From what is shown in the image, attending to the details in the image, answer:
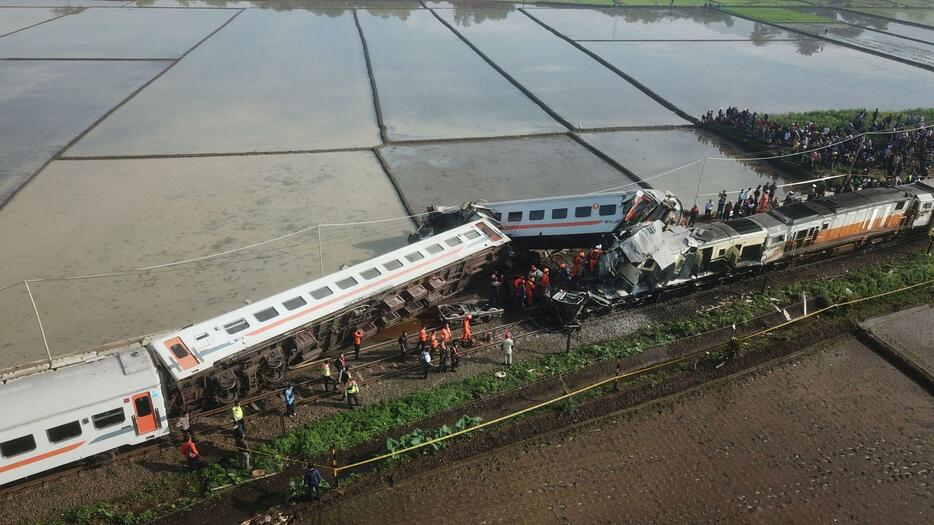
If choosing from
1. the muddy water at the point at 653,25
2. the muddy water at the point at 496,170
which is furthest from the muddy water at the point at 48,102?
the muddy water at the point at 653,25

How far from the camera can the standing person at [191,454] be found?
1677 centimetres

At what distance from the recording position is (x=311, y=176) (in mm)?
36969

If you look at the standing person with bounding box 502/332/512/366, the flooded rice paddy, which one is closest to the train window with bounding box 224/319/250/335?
the flooded rice paddy

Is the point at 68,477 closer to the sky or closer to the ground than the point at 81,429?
closer to the ground

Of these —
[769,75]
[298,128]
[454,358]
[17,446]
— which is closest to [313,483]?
[454,358]

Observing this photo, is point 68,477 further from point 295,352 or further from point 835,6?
point 835,6

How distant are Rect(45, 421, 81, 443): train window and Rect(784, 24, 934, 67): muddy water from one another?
83.7 metres

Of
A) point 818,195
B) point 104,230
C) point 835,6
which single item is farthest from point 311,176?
point 835,6

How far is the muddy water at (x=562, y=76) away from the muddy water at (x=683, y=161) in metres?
2.96

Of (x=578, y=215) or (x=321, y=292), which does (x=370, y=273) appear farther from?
(x=578, y=215)

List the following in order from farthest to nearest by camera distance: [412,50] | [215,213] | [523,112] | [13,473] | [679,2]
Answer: [679,2] < [412,50] < [523,112] < [215,213] < [13,473]

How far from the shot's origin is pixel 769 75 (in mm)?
61219

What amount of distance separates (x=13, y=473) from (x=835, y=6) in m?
126

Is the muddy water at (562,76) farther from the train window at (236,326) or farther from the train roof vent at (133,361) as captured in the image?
the train roof vent at (133,361)
